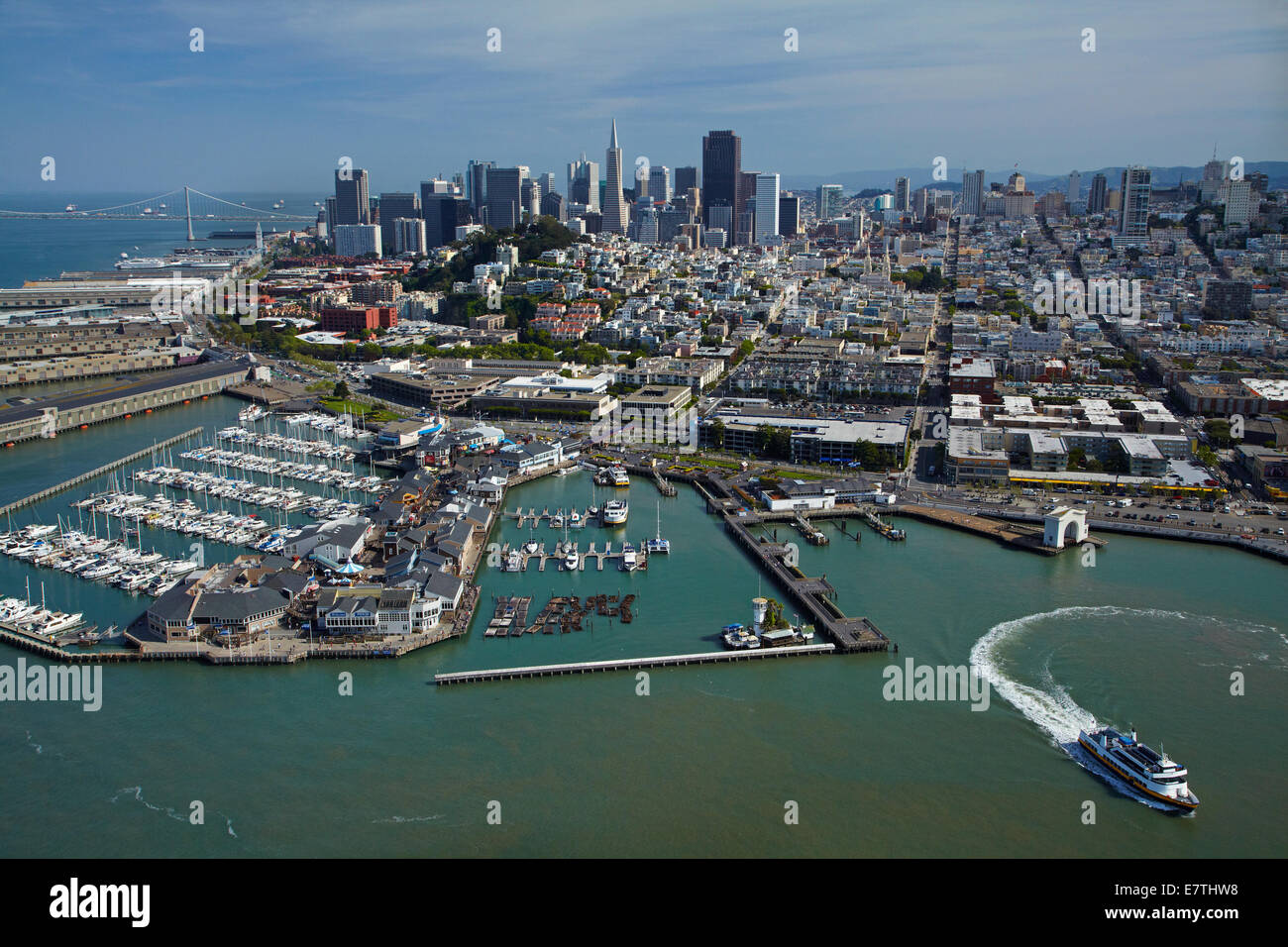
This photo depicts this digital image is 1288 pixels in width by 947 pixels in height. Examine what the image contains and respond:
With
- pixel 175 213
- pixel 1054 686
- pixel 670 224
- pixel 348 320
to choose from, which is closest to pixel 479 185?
pixel 670 224

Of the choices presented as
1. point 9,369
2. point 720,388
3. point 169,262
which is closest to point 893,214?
point 169,262

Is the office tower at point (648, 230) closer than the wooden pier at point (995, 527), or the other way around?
the wooden pier at point (995, 527)

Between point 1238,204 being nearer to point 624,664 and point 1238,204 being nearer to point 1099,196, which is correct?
point 1099,196

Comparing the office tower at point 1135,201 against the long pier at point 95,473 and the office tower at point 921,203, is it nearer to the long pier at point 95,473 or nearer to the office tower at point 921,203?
the office tower at point 921,203

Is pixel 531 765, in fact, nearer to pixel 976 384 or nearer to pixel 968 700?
pixel 968 700

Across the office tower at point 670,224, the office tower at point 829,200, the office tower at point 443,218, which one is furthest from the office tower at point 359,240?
the office tower at point 829,200

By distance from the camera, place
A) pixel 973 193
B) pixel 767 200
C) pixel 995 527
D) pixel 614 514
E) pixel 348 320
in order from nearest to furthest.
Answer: pixel 995 527, pixel 614 514, pixel 348 320, pixel 767 200, pixel 973 193
